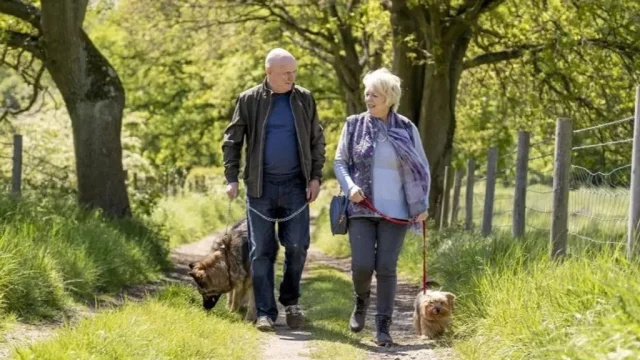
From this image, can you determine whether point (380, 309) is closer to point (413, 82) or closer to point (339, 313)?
point (339, 313)

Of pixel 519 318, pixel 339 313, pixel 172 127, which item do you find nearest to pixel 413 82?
pixel 339 313

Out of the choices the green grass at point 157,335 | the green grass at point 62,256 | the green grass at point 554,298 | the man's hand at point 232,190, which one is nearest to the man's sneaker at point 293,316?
the green grass at point 157,335

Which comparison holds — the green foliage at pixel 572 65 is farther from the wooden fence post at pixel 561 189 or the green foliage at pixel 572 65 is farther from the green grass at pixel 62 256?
the green grass at pixel 62 256

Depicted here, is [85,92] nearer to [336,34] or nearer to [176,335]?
[176,335]

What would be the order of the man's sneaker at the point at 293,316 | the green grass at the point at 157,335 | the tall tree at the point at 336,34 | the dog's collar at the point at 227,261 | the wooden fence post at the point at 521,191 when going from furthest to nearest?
1. the tall tree at the point at 336,34
2. the wooden fence post at the point at 521,191
3. the dog's collar at the point at 227,261
4. the man's sneaker at the point at 293,316
5. the green grass at the point at 157,335

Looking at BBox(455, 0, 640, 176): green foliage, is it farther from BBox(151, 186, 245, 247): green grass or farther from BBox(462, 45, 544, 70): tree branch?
BBox(151, 186, 245, 247): green grass

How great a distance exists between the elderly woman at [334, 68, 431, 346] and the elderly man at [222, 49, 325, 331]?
0.73 meters

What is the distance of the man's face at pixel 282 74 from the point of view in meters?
8.64

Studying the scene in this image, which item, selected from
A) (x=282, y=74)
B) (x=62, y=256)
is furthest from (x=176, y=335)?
(x=62, y=256)

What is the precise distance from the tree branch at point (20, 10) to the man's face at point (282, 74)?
6815 mm

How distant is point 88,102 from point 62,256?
15.8ft

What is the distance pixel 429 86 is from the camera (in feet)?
61.3

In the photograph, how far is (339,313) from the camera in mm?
10086

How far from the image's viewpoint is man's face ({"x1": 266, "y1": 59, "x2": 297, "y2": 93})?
28.3ft
